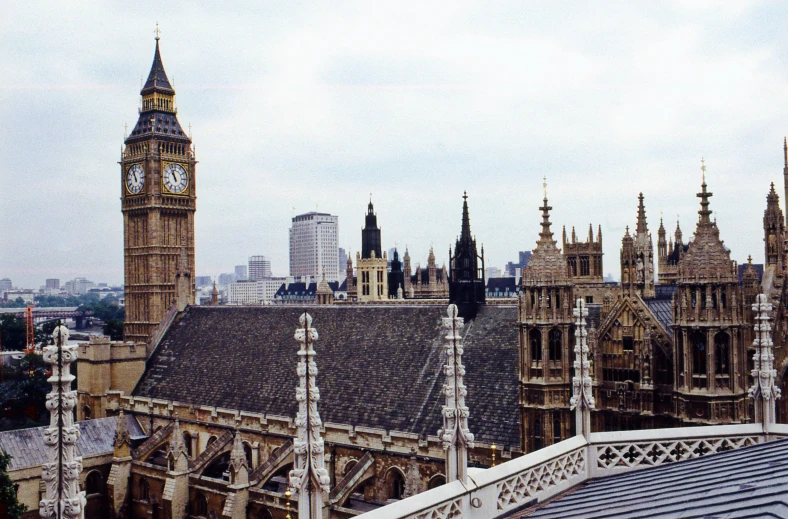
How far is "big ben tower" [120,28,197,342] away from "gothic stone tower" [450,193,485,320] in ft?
117

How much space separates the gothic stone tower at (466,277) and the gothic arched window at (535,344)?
9657 millimetres

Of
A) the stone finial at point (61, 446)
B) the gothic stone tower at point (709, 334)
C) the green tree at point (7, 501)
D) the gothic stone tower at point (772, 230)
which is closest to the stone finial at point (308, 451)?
the stone finial at point (61, 446)

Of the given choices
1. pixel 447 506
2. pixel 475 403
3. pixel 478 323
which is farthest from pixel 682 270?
pixel 447 506

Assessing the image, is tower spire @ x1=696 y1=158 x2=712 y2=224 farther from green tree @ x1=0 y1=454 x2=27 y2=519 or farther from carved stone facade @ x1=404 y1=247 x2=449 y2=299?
carved stone facade @ x1=404 y1=247 x2=449 y2=299

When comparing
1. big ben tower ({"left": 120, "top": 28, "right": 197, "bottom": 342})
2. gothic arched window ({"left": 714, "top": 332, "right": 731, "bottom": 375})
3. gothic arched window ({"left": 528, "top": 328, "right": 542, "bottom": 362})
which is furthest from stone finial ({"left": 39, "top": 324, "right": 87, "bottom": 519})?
big ben tower ({"left": 120, "top": 28, "right": 197, "bottom": 342})

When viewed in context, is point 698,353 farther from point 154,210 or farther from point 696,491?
point 154,210

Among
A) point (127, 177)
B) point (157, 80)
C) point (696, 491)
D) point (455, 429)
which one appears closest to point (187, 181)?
point (127, 177)

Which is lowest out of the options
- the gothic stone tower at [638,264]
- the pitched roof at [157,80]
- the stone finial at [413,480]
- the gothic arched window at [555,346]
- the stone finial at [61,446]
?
the stone finial at [413,480]

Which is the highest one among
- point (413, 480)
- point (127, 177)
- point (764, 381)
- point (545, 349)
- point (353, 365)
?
point (127, 177)

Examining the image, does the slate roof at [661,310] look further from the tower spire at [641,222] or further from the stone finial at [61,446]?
the stone finial at [61,446]

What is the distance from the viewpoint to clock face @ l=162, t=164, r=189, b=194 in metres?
69.4

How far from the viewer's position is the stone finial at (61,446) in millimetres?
7170

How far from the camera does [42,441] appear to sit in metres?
39.2

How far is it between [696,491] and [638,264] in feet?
81.7
